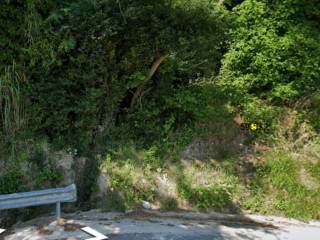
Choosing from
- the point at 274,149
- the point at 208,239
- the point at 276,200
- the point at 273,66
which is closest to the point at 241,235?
the point at 208,239

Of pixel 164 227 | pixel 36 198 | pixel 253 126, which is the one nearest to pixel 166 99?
pixel 253 126

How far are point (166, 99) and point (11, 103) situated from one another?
3001mm

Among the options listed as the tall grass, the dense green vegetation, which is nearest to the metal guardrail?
the dense green vegetation

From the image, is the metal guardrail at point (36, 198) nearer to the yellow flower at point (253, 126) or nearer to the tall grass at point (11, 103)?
the tall grass at point (11, 103)

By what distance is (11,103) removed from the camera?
7.14 m

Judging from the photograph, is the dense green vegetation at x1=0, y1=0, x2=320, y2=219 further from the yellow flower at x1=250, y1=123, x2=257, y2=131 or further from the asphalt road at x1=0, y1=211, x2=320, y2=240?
the asphalt road at x1=0, y1=211, x2=320, y2=240

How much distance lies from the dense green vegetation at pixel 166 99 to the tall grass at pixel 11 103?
19 mm

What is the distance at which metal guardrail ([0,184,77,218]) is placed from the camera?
545cm

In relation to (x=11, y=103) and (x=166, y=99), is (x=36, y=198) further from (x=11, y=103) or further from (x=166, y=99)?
(x=166, y=99)

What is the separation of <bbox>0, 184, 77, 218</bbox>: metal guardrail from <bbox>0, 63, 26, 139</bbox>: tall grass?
196cm

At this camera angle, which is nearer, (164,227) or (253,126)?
(164,227)

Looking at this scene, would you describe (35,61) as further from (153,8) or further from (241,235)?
(241,235)

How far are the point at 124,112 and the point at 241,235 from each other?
3525 millimetres

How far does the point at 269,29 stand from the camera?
8.49 m
